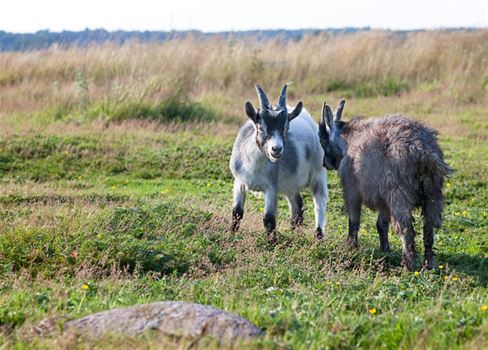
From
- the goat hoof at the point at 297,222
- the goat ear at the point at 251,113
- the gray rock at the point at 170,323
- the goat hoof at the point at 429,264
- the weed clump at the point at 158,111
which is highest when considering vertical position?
the goat ear at the point at 251,113

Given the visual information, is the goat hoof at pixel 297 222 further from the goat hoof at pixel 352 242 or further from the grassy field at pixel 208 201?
the goat hoof at pixel 352 242

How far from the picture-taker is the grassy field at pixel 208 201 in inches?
227

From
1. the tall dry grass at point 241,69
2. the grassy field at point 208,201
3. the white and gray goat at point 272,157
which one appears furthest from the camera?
the tall dry grass at point 241,69

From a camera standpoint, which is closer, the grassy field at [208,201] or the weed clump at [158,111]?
the grassy field at [208,201]

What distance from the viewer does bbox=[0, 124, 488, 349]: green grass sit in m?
5.42

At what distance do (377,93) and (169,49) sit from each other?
5.44 meters

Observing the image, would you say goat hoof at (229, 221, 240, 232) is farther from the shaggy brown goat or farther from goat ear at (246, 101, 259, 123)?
the shaggy brown goat

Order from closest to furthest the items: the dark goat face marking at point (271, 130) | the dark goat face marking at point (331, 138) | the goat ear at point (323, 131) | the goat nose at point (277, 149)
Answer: the goat nose at point (277, 149) → the dark goat face marking at point (271, 130) → the dark goat face marking at point (331, 138) → the goat ear at point (323, 131)

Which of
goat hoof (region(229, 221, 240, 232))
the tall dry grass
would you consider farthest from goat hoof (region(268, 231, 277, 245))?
the tall dry grass

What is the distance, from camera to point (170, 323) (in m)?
5.19

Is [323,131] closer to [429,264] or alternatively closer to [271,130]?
[271,130]

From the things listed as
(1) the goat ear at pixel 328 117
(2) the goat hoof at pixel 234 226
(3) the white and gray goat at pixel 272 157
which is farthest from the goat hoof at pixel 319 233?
(1) the goat ear at pixel 328 117

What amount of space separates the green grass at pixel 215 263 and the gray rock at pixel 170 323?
13cm

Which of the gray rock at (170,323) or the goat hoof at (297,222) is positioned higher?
the gray rock at (170,323)
